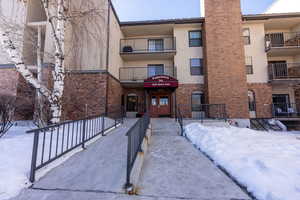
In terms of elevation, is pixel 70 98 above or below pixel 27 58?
below

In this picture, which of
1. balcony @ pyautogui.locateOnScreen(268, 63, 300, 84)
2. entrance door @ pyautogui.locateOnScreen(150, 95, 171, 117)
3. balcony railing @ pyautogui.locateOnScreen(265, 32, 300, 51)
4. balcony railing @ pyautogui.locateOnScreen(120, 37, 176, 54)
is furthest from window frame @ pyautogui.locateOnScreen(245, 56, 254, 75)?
entrance door @ pyautogui.locateOnScreen(150, 95, 171, 117)

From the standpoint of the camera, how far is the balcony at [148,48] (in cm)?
1282

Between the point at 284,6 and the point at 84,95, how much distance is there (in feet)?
70.6

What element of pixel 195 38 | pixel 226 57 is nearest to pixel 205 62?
pixel 226 57

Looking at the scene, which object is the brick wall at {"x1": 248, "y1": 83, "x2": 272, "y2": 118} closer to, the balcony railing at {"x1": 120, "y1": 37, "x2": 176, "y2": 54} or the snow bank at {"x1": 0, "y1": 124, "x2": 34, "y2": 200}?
the balcony railing at {"x1": 120, "y1": 37, "x2": 176, "y2": 54}

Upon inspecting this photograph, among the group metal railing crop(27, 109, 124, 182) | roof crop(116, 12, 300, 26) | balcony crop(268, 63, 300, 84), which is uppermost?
roof crop(116, 12, 300, 26)

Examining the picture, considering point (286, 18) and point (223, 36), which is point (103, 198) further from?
point (286, 18)

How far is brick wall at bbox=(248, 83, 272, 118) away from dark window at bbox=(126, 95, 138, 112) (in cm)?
1015

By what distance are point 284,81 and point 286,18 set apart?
18.4 ft

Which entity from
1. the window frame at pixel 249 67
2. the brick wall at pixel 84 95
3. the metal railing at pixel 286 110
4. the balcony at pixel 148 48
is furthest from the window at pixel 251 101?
the brick wall at pixel 84 95

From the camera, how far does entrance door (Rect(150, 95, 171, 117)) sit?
13316 mm

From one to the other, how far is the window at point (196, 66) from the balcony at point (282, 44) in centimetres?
574

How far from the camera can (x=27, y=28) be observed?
962 centimetres

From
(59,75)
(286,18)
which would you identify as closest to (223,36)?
(286,18)
